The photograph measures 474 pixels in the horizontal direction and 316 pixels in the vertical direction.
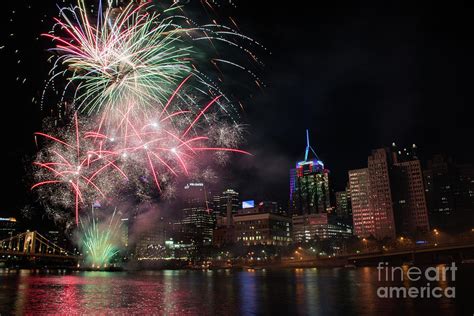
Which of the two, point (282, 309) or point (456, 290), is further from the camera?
point (456, 290)

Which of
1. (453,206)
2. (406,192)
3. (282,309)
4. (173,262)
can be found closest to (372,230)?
(406,192)

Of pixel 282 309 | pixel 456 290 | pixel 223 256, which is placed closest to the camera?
pixel 282 309

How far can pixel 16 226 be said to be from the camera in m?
158

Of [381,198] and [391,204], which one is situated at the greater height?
[381,198]

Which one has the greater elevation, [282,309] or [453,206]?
[453,206]

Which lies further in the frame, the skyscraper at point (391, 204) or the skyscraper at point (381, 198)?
the skyscraper at point (381, 198)

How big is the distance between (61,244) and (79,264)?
76.6 feet

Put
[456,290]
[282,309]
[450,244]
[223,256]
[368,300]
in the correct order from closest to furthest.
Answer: [282,309] → [368,300] → [456,290] → [450,244] → [223,256]

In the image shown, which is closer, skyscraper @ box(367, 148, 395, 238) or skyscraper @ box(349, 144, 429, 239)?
skyscraper @ box(349, 144, 429, 239)

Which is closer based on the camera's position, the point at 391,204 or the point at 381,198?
the point at 391,204

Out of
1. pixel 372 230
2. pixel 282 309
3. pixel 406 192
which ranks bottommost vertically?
pixel 282 309

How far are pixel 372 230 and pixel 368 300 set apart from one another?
581 ft

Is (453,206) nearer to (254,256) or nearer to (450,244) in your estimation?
(254,256)

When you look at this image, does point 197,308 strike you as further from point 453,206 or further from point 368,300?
point 453,206
